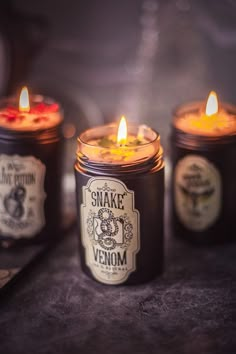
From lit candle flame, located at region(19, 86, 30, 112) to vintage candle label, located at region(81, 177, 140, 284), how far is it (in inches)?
7.4

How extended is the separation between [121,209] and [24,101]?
0.25 metres

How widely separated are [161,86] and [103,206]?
0.53 metres

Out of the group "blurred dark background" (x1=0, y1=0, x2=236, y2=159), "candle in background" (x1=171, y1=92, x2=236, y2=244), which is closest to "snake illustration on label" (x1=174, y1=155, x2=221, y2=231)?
"candle in background" (x1=171, y1=92, x2=236, y2=244)

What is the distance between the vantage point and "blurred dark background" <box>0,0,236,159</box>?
127 centimetres

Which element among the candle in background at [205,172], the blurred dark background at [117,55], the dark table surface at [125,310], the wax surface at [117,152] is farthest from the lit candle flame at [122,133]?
the blurred dark background at [117,55]

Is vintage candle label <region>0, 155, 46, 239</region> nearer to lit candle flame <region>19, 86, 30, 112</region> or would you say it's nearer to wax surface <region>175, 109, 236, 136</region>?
lit candle flame <region>19, 86, 30, 112</region>

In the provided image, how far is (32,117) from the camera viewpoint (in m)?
0.98

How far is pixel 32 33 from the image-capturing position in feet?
4.42

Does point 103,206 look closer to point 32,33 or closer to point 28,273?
point 28,273

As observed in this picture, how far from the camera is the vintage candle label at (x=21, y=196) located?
3.14ft

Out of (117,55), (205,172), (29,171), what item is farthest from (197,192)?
(117,55)

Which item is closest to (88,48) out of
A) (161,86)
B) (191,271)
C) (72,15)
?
(72,15)

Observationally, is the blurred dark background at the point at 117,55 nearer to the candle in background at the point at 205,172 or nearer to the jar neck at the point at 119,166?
the candle in background at the point at 205,172

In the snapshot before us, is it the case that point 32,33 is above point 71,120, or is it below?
above
